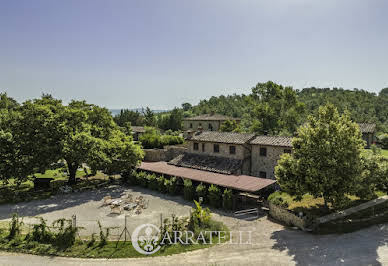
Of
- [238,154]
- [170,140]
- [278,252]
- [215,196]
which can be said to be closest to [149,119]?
[170,140]

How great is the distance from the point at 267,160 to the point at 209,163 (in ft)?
23.7

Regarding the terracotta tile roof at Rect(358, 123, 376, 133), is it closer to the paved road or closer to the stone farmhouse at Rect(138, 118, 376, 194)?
the stone farmhouse at Rect(138, 118, 376, 194)

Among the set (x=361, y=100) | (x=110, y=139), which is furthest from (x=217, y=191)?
(x=361, y=100)

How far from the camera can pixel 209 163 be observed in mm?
32625

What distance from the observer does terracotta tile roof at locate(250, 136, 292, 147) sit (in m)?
29.1

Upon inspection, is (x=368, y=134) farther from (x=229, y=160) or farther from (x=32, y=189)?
(x=32, y=189)

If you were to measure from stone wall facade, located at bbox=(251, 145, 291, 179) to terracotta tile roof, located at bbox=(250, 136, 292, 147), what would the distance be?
1.57 feet

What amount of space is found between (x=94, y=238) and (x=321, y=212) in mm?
18334

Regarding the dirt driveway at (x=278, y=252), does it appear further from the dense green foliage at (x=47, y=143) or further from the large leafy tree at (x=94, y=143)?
the dense green foliage at (x=47, y=143)

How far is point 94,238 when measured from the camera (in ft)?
60.3

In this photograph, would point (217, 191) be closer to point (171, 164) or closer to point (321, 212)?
point (321, 212)

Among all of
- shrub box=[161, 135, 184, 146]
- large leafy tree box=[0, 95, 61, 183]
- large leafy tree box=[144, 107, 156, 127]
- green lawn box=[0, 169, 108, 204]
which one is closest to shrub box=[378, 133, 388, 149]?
shrub box=[161, 135, 184, 146]

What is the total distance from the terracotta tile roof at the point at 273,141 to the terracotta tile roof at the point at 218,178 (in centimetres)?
478

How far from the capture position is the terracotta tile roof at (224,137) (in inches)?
1266
